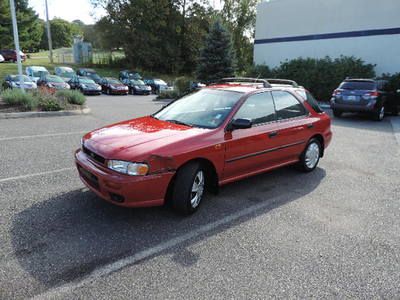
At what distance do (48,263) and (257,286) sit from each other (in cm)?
183

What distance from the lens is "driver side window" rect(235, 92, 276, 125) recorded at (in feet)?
14.2

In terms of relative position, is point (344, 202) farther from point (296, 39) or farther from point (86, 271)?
point (296, 39)

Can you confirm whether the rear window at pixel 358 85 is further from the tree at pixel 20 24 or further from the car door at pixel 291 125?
the tree at pixel 20 24

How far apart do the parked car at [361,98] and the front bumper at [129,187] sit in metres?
10.4

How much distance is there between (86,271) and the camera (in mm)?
2729

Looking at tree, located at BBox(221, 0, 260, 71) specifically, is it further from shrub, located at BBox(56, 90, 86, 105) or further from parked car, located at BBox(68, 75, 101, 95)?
shrub, located at BBox(56, 90, 86, 105)

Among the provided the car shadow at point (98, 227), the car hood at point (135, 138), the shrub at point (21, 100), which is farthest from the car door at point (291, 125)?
the shrub at point (21, 100)

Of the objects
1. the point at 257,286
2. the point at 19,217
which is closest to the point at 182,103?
the point at 19,217

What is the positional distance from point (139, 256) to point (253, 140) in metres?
2.17

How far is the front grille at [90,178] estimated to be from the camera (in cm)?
350

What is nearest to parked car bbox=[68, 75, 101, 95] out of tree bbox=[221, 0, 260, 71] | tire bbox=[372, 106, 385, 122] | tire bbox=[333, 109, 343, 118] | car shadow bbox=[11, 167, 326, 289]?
tire bbox=[333, 109, 343, 118]

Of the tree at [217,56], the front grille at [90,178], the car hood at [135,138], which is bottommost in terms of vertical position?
the front grille at [90,178]

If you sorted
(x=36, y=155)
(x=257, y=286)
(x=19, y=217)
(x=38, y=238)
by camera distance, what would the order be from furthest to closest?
(x=36, y=155), (x=19, y=217), (x=38, y=238), (x=257, y=286)

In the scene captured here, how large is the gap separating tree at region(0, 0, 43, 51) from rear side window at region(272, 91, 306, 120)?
45595 mm
